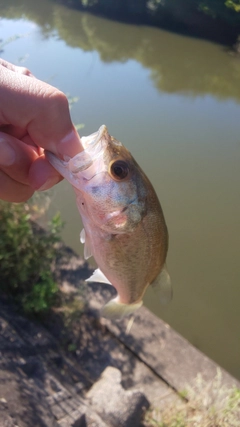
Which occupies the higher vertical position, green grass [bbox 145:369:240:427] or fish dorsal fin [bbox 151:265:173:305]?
fish dorsal fin [bbox 151:265:173:305]

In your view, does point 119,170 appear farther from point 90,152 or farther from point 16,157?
point 16,157

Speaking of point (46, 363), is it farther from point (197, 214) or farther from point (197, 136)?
point (197, 136)

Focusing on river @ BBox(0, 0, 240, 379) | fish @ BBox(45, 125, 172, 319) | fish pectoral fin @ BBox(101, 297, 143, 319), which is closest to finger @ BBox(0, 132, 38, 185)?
fish @ BBox(45, 125, 172, 319)

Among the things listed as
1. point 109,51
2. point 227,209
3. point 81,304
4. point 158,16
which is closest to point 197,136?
point 227,209

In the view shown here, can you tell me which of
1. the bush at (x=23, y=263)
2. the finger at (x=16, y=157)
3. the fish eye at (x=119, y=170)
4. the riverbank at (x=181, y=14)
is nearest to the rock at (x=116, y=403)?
the bush at (x=23, y=263)

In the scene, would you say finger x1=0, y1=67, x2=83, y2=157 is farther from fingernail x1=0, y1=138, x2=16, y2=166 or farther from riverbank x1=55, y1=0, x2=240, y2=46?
riverbank x1=55, y1=0, x2=240, y2=46

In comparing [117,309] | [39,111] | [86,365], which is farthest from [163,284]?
[86,365]

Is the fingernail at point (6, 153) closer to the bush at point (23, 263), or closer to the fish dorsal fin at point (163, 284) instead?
the fish dorsal fin at point (163, 284)
